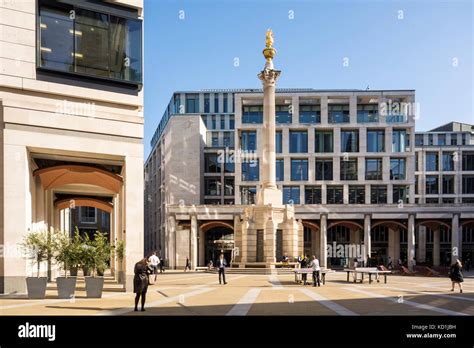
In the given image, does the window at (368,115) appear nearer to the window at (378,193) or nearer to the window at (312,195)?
the window at (378,193)

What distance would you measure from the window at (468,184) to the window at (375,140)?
28.4m

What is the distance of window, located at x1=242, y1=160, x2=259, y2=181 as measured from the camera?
75.9 metres

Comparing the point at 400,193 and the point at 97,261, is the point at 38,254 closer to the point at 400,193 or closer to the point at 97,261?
the point at 97,261

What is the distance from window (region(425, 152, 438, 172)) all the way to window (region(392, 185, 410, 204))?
23420 millimetres

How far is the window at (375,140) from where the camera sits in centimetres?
7431

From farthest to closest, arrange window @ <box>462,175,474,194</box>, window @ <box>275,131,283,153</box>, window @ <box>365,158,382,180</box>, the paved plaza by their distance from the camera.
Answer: window @ <box>462,175,474,194</box>, window @ <box>275,131,283,153</box>, window @ <box>365,158,382,180</box>, the paved plaza

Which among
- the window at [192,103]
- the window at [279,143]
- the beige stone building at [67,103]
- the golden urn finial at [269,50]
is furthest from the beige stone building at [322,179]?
the beige stone building at [67,103]

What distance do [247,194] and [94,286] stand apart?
187 feet

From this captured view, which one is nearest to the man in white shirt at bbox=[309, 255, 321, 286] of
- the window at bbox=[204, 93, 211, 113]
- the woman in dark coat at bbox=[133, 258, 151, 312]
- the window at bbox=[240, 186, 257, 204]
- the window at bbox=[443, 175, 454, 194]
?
the woman in dark coat at bbox=[133, 258, 151, 312]

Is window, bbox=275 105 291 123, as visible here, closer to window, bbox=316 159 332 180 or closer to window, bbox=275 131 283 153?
window, bbox=275 131 283 153

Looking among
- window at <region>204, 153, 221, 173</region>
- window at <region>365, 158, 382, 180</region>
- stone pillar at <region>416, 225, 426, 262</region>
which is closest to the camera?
window at <region>365, 158, 382, 180</region>

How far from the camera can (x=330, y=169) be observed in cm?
7525
